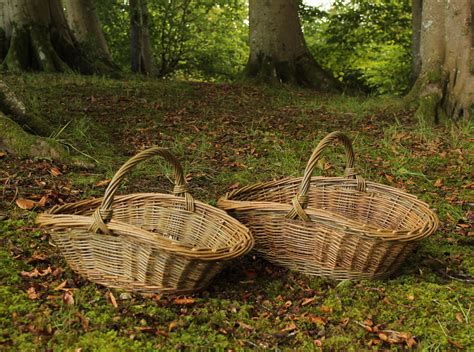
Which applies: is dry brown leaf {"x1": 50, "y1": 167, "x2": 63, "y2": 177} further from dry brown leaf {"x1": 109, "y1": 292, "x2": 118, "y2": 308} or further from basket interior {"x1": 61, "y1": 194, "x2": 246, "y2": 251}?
dry brown leaf {"x1": 109, "y1": 292, "x2": 118, "y2": 308}

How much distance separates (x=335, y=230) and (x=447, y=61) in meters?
4.89

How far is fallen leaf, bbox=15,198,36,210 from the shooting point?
3.38 m

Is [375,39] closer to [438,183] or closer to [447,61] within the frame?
[447,61]

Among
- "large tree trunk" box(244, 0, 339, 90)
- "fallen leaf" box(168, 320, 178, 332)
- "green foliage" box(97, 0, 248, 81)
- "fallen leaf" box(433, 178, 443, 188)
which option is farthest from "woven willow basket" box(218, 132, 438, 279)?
"green foliage" box(97, 0, 248, 81)

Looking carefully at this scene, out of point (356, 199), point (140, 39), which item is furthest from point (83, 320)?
point (140, 39)

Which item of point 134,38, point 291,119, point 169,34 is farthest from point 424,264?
point 169,34

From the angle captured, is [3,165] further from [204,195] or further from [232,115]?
[232,115]

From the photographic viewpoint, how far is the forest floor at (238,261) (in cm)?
233

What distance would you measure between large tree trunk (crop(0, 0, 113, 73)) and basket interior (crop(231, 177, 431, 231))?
6586mm

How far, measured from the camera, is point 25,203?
134 inches

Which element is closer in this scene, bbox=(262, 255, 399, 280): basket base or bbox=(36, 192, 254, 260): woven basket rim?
bbox=(36, 192, 254, 260): woven basket rim

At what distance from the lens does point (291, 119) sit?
277 inches

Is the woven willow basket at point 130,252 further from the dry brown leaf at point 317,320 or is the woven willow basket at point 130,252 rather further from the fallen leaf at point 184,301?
the dry brown leaf at point 317,320

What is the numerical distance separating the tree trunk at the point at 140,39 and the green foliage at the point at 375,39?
3703 mm
